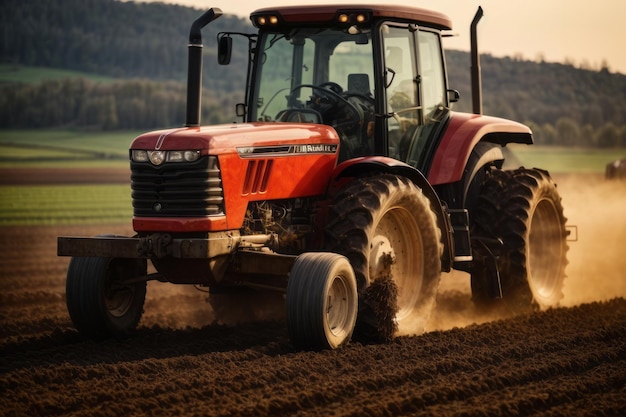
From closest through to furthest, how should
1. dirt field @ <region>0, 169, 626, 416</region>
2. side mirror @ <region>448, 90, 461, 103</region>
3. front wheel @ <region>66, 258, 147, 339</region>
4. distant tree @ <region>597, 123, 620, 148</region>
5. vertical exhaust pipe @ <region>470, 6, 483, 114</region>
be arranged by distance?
dirt field @ <region>0, 169, 626, 416</region> → front wheel @ <region>66, 258, 147, 339</region> → side mirror @ <region>448, 90, 461, 103</region> → vertical exhaust pipe @ <region>470, 6, 483, 114</region> → distant tree @ <region>597, 123, 620, 148</region>

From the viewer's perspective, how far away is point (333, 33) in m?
9.61

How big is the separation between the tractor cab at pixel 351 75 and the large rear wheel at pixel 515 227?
1002 millimetres

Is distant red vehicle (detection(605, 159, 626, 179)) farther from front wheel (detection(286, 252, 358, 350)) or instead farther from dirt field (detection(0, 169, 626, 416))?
front wheel (detection(286, 252, 358, 350))

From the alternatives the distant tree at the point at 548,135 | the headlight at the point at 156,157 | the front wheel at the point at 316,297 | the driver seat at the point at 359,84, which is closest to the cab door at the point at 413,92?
the driver seat at the point at 359,84

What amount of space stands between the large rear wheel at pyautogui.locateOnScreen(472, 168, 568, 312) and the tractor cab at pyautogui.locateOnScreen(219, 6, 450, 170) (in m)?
1.00

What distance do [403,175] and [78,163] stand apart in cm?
3900

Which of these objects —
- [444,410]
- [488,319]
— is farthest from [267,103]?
[444,410]

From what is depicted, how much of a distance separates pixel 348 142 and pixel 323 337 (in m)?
2.10

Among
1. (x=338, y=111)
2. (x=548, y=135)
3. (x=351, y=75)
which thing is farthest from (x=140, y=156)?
(x=548, y=135)

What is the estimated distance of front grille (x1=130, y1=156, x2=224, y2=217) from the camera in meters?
8.26

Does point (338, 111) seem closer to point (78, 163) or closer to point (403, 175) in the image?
point (403, 175)

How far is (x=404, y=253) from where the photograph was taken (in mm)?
9500

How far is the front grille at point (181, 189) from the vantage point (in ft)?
27.1

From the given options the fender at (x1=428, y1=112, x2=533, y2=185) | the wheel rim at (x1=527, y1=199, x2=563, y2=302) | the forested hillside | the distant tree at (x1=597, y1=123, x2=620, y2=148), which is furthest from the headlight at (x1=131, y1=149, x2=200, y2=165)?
the forested hillside
